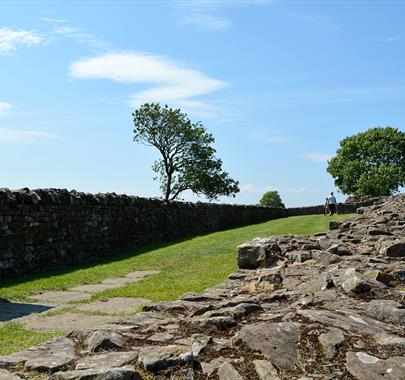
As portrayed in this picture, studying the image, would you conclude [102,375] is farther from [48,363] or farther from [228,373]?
[228,373]

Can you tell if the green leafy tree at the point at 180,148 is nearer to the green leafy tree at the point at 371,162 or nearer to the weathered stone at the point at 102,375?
the green leafy tree at the point at 371,162

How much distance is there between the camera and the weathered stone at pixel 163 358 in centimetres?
338

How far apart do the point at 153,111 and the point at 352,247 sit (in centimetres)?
4465

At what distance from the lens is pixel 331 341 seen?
12.2 ft

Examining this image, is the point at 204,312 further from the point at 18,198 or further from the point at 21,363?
the point at 18,198

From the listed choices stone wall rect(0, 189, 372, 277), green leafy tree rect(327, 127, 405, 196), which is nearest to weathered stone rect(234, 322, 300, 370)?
stone wall rect(0, 189, 372, 277)

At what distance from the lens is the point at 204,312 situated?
4.95 meters

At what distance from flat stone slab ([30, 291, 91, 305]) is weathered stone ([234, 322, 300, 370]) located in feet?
16.1

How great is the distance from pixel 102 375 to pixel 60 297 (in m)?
5.78

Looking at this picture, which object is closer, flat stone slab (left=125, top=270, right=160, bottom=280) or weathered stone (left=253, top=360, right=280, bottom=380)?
weathered stone (left=253, top=360, right=280, bottom=380)

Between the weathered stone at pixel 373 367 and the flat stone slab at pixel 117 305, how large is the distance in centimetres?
402

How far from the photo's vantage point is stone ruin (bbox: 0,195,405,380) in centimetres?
335

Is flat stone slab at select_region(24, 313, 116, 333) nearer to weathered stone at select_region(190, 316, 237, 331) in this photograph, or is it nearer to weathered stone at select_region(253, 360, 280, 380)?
weathered stone at select_region(190, 316, 237, 331)

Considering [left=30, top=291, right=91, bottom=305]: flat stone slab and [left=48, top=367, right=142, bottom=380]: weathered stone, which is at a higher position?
[left=48, top=367, right=142, bottom=380]: weathered stone
